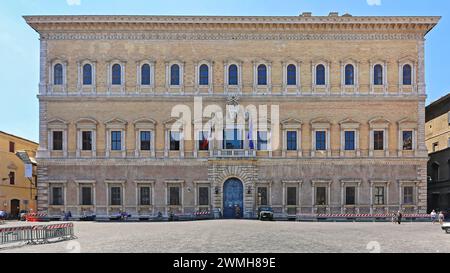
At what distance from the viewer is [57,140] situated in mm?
42281

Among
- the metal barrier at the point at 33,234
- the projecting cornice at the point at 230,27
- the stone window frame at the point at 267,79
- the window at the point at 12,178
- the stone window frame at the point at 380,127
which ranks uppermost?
the projecting cornice at the point at 230,27

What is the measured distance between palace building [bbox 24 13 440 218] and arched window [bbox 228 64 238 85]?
0.27 feet

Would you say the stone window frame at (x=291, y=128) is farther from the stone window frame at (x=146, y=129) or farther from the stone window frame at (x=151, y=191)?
the stone window frame at (x=151, y=191)

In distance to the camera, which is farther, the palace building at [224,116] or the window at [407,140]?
the window at [407,140]

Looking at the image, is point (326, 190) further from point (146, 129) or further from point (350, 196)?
point (146, 129)

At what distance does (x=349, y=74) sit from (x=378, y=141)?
237 inches

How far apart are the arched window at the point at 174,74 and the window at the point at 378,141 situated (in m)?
16.8

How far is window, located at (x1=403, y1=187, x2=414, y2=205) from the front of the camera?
138ft

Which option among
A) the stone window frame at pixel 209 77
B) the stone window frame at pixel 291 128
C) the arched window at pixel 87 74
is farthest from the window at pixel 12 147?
the stone window frame at pixel 291 128

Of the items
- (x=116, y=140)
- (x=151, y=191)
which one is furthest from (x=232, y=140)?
(x=116, y=140)

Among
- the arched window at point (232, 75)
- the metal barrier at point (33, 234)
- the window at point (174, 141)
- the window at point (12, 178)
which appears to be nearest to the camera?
the metal barrier at point (33, 234)

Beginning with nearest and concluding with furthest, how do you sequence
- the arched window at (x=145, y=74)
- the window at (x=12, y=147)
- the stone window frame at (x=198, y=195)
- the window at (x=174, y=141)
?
1. the stone window frame at (x=198, y=195)
2. the window at (x=174, y=141)
3. the arched window at (x=145, y=74)
4. the window at (x=12, y=147)

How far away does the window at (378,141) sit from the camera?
1666 inches
